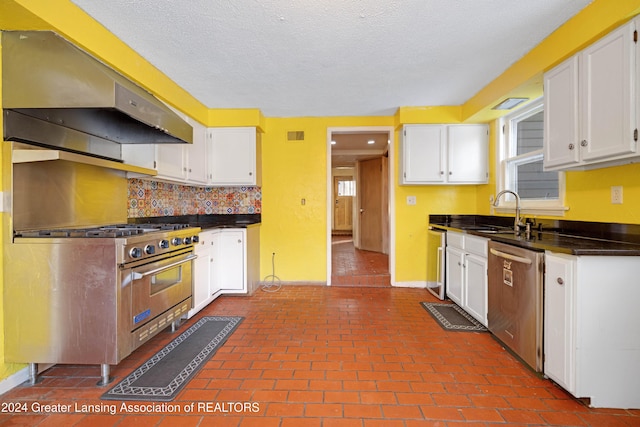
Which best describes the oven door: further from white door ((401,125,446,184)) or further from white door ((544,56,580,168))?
white door ((544,56,580,168))

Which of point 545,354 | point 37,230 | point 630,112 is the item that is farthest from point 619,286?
point 37,230

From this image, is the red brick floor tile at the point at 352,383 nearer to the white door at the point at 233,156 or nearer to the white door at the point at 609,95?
the white door at the point at 609,95

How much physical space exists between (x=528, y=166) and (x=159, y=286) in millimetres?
3644

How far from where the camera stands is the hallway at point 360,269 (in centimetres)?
389

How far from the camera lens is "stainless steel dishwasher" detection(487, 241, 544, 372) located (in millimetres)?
1771

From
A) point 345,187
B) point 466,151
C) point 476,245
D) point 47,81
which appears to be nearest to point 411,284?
point 476,245

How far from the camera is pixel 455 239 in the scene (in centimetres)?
299

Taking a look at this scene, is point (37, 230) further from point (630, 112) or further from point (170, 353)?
point (630, 112)

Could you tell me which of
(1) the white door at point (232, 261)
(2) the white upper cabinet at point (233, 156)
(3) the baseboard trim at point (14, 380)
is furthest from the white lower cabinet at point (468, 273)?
(3) the baseboard trim at point (14, 380)

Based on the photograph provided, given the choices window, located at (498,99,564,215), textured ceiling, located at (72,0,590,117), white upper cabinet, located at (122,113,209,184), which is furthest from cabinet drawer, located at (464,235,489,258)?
white upper cabinet, located at (122,113,209,184)

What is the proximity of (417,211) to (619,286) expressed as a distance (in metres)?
2.37

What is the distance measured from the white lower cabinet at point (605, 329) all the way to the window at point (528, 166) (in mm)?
1051

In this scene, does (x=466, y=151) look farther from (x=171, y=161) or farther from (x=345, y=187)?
(x=345, y=187)

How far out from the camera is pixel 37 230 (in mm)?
1851
